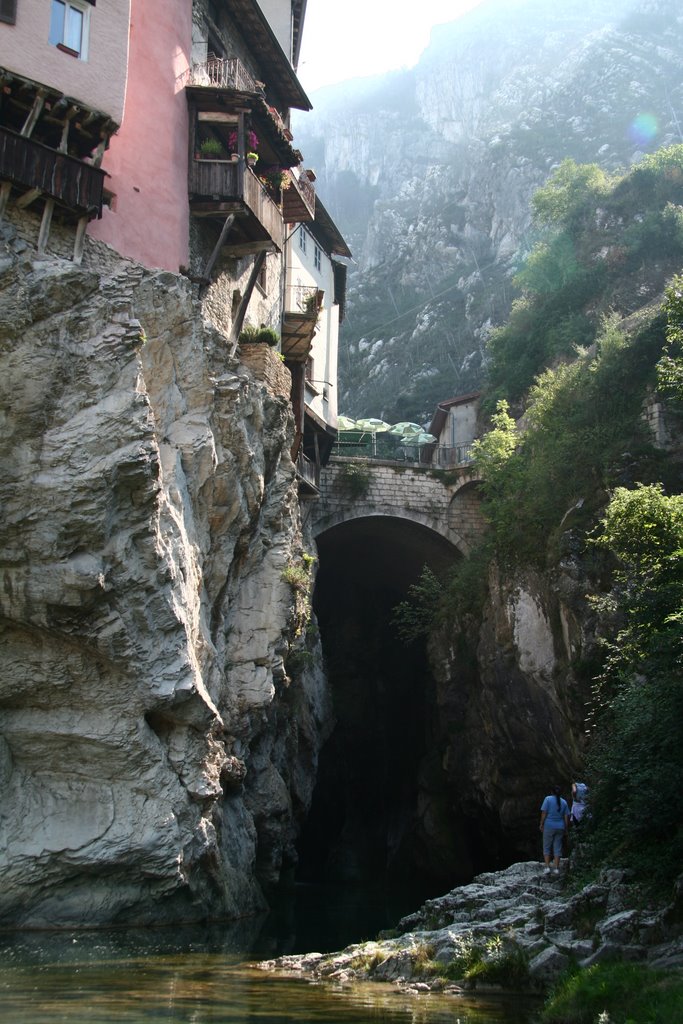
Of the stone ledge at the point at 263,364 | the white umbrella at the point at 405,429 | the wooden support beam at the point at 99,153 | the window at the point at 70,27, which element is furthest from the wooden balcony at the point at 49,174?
the white umbrella at the point at 405,429

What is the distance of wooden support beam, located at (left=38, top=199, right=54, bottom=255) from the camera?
60.7 ft

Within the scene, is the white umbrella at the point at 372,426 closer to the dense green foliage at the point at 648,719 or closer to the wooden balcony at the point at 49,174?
the wooden balcony at the point at 49,174

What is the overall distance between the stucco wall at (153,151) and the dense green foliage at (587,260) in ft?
62.4

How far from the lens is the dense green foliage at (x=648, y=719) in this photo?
1411 centimetres

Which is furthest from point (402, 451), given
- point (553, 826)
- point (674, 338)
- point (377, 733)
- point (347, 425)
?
point (674, 338)

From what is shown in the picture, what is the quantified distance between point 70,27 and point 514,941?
17.0 meters

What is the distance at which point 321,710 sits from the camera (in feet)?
111

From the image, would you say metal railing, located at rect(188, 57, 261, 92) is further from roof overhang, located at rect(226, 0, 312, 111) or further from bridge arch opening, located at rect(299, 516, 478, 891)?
bridge arch opening, located at rect(299, 516, 478, 891)

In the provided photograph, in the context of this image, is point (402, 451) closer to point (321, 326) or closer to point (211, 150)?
point (321, 326)

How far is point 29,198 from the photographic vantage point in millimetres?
18266

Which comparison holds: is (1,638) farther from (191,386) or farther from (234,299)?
(234,299)

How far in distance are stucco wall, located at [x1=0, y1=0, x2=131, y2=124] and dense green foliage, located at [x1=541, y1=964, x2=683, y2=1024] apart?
53.7ft

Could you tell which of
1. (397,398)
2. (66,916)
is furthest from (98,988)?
(397,398)

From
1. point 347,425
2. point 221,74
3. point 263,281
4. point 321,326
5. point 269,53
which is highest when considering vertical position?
point 269,53
